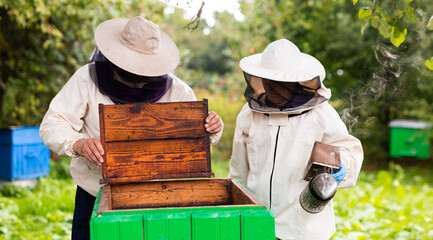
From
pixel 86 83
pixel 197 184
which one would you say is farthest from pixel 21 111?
pixel 197 184

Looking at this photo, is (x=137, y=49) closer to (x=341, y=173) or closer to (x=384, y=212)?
(x=341, y=173)

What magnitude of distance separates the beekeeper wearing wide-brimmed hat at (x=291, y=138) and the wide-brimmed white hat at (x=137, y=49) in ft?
1.53

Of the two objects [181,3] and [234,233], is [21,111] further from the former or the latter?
[234,233]

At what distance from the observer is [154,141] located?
187 cm

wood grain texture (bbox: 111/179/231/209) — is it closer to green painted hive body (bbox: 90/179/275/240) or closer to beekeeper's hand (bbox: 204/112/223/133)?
beekeeper's hand (bbox: 204/112/223/133)

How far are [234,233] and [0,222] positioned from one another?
334cm

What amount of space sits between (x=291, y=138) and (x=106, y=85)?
3.19 ft

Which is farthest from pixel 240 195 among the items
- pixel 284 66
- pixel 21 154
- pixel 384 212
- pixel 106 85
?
pixel 21 154

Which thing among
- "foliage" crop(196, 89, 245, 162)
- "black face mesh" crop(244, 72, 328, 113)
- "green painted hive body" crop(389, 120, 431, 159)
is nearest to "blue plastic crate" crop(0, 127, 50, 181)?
"foliage" crop(196, 89, 245, 162)

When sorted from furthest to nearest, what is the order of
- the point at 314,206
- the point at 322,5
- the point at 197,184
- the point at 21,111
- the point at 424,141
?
the point at 322,5 < the point at 424,141 < the point at 21,111 < the point at 197,184 < the point at 314,206

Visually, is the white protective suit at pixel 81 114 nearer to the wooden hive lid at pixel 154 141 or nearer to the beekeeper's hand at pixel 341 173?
the wooden hive lid at pixel 154 141

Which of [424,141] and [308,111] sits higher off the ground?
[308,111]

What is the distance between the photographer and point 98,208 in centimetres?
149

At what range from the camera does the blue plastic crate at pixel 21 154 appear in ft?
18.9
